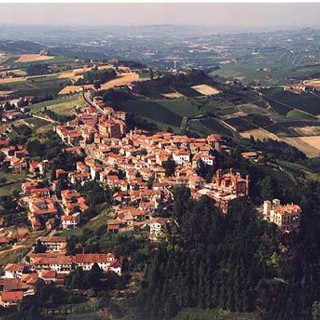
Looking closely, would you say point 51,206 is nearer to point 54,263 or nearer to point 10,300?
point 54,263

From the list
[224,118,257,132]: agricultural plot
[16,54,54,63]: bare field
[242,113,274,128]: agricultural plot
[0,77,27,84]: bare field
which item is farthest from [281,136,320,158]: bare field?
[16,54,54,63]: bare field

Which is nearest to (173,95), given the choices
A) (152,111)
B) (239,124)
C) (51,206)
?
(152,111)

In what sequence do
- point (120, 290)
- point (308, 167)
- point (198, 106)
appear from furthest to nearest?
point (198, 106) → point (308, 167) → point (120, 290)

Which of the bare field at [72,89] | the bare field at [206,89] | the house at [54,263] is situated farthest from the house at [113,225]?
the bare field at [206,89]

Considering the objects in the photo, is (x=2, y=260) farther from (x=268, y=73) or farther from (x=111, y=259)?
(x=268, y=73)

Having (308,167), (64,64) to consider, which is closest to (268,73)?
(64,64)

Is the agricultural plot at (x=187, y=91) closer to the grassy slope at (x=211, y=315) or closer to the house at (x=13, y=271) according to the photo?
the house at (x=13, y=271)
